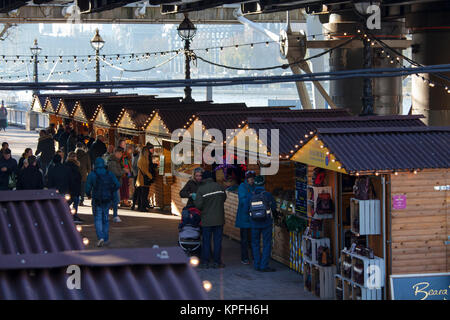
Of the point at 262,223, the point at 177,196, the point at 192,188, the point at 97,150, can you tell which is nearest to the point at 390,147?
the point at 262,223

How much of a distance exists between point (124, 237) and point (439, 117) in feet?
60.7

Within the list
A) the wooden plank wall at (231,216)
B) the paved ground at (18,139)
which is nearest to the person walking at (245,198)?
the wooden plank wall at (231,216)

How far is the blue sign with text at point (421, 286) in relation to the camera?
12.5m

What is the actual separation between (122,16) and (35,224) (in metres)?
37.3

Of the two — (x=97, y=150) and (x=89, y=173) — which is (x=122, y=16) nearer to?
(x=97, y=150)

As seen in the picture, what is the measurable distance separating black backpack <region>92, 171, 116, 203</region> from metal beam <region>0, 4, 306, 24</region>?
90.3ft

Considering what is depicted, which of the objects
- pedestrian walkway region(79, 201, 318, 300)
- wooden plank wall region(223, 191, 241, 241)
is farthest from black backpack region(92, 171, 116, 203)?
wooden plank wall region(223, 191, 241, 241)

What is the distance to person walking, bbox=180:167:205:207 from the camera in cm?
1633

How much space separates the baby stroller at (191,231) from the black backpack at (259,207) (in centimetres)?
123

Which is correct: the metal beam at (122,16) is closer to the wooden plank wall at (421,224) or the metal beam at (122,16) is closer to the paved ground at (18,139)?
the paved ground at (18,139)

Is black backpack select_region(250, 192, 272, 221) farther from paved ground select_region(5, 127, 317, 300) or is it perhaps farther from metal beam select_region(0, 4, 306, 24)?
metal beam select_region(0, 4, 306, 24)

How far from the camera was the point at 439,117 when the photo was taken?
34.0m

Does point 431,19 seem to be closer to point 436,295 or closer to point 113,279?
point 436,295
